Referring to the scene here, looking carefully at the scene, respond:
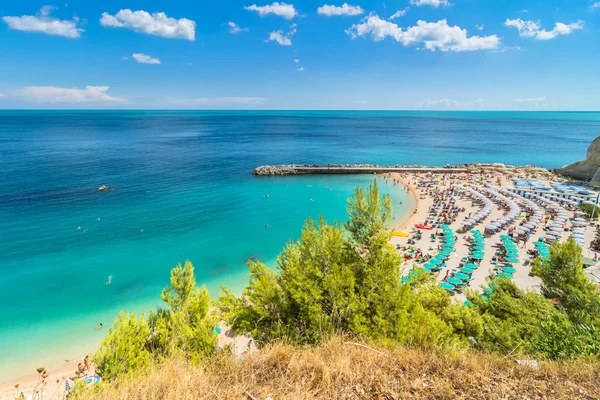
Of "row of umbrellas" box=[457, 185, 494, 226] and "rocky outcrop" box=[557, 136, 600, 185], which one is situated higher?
"rocky outcrop" box=[557, 136, 600, 185]

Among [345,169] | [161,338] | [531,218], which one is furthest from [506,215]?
[161,338]

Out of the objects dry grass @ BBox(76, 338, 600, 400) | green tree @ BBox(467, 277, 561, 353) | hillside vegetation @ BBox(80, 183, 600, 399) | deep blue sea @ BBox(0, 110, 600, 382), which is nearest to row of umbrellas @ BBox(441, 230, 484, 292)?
hillside vegetation @ BBox(80, 183, 600, 399)

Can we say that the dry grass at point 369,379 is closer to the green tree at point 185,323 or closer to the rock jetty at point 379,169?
the green tree at point 185,323

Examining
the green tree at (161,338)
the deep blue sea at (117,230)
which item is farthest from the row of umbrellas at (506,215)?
the green tree at (161,338)

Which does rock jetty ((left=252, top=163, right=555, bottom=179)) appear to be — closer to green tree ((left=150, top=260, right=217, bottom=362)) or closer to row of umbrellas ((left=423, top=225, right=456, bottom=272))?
row of umbrellas ((left=423, top=225, right=456, bottom=272))

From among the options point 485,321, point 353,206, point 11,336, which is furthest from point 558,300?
point 11,336

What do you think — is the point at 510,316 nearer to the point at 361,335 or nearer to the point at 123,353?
the point at 361,335

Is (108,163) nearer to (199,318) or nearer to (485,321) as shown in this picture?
(199,318)
